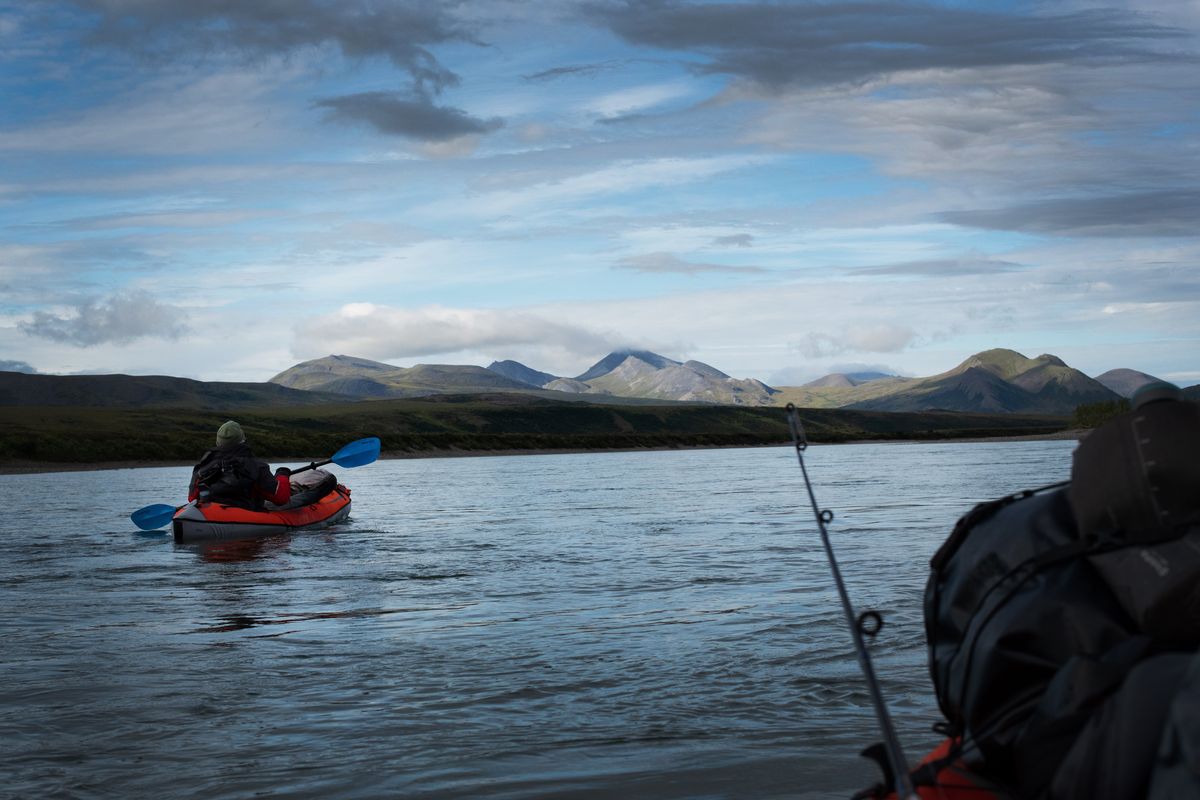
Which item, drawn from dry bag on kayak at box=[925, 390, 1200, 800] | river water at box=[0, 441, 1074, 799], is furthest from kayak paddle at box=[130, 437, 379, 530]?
dry bag on kayak at box=[925, 390, 1200, 800]

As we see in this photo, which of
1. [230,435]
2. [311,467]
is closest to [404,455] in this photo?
[311,467]

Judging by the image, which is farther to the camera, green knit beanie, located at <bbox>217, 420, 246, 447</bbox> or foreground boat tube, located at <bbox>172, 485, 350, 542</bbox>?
foreground boat tube, located at <bbox>172, 485, 350, 542</bbox>

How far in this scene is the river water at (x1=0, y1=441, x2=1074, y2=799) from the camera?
6.99 m

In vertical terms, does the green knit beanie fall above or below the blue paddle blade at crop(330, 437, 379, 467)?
above

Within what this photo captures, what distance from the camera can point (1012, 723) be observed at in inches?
146

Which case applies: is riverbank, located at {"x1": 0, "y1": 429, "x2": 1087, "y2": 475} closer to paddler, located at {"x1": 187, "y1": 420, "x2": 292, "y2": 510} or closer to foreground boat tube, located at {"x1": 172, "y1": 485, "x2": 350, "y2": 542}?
foreground boat tube, located at {"x1": 172, "y1": 485, "x2": 350, "y2": 542}

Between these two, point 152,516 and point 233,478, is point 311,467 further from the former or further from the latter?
point 233,478

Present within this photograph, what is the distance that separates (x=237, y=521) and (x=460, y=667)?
590 inches

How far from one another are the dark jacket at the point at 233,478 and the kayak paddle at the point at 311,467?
1038mm

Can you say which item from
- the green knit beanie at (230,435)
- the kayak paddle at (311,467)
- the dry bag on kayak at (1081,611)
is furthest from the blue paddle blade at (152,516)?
the dry bag on kayak at (1081,611)

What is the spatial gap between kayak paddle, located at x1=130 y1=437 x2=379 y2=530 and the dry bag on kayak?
2256 cm

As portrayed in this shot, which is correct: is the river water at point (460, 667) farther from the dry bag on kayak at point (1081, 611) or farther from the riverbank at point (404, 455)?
the riverbank at point (404, 455)

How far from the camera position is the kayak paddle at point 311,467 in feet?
83.8

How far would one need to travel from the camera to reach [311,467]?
27.9 m
